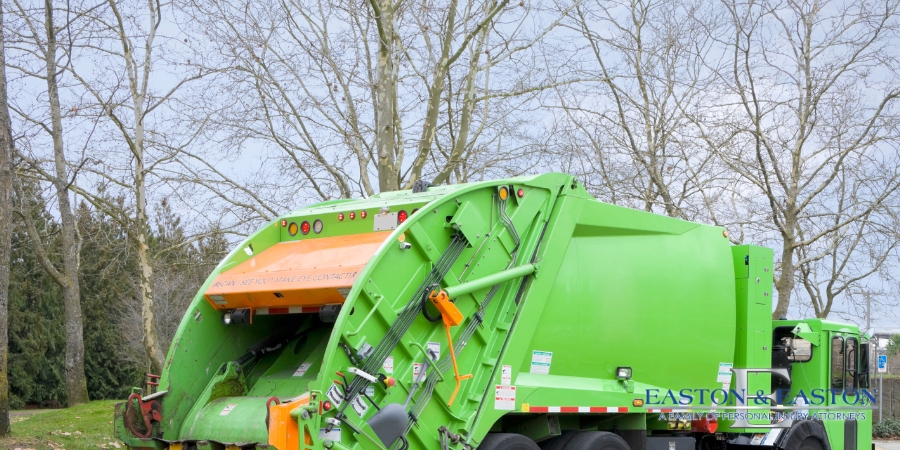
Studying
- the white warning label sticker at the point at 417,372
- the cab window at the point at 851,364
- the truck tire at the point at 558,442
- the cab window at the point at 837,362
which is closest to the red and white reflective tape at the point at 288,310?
the white warning label sticker at the point at 417,372

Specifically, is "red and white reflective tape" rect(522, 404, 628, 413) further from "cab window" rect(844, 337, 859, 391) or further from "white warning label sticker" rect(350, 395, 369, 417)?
"cab window" rect(844, 337, 859, 391)

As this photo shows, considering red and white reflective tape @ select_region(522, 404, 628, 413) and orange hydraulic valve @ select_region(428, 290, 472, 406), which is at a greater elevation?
orange hydraulic valve @ select_region(428, 290, 472, 406)

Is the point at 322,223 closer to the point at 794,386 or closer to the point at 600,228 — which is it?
the point at 600,228

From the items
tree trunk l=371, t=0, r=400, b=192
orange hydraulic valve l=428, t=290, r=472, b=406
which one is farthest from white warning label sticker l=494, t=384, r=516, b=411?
tree trunk l=371, t=0, r=400, b=192

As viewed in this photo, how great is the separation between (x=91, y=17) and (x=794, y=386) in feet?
34.8

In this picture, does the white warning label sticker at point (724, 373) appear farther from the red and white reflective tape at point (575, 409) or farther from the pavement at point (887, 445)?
the pavement at point (887, 445)

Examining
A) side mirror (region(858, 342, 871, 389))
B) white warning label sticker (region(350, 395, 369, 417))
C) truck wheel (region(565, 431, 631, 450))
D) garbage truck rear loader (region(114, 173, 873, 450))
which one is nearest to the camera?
white warning label sticker (region(350, 395, 369, 417))

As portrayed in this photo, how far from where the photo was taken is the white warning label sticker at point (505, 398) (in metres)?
6.44

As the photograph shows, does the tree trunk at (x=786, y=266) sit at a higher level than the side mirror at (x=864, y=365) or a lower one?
higher

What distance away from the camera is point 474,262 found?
652 cm

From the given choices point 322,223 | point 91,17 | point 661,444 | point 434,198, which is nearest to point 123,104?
point 91,17

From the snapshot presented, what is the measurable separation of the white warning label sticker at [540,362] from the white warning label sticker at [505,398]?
37cm

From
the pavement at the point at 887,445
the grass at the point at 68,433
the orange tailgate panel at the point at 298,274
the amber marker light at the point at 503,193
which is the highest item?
the amber marker light at the point at 503,193

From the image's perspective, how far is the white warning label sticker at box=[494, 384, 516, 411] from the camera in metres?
6.44
